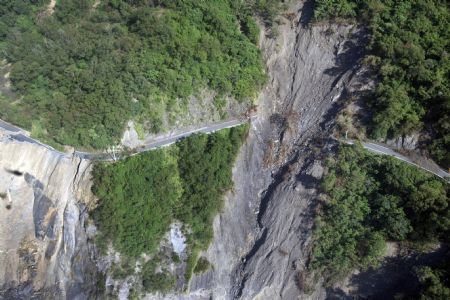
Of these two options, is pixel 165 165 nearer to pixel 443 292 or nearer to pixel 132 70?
pixel 132 70

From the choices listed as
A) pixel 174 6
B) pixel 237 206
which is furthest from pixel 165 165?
pixel 174 6

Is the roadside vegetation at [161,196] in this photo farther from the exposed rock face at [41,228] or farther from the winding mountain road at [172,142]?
the exposed rock face at [41,228]

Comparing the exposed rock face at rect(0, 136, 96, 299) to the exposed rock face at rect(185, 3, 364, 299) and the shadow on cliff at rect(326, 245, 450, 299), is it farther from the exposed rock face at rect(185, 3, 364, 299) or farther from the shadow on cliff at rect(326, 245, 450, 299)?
the shadow on cliff at rect(326, 245, 450, 299)

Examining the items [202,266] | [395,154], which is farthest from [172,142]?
[395,154]

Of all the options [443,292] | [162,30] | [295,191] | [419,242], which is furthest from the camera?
[162,30]

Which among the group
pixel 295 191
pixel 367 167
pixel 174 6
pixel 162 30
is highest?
pixel 174 6

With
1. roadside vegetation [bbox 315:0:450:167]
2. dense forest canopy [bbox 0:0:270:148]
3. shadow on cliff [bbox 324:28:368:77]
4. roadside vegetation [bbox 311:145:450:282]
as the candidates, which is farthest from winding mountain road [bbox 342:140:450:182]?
dense forest canopy [bbox 0:0:270:148]

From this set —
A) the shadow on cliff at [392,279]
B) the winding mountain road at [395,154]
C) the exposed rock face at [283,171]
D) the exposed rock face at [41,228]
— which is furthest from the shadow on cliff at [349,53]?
the exposed rock face at [41,228]
